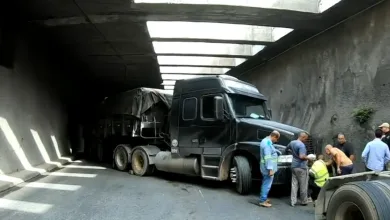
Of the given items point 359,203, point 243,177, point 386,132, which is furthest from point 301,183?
point 359,203

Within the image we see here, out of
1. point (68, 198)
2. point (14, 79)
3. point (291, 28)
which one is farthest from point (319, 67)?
point (14, 79)

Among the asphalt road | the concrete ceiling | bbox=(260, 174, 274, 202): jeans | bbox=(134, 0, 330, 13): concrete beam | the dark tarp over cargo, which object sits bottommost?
the asphalt road

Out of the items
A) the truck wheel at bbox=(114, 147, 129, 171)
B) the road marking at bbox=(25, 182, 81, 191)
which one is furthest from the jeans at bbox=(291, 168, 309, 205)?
the truck wheel at bbox=(114, 147, 129, 171)

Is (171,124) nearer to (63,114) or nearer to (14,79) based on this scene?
(14,79)

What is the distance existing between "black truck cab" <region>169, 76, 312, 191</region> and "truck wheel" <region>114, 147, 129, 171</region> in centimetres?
312

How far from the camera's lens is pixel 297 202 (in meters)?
7.90

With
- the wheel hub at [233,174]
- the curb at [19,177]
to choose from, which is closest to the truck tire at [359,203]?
the wheel hub at [233,174]

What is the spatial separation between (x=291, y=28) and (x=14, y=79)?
9473 mm

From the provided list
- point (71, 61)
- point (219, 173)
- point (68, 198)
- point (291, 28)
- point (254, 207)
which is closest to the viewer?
point (254, 207)

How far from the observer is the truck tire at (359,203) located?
3.72 meters

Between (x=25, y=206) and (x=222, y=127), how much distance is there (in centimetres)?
505

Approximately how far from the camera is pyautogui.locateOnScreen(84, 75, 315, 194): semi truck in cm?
887

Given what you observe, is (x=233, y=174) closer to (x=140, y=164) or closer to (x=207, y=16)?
(x=140, y=164)

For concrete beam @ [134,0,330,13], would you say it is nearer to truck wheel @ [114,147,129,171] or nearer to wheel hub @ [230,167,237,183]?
wheel hub @ [230,167,237,183]
